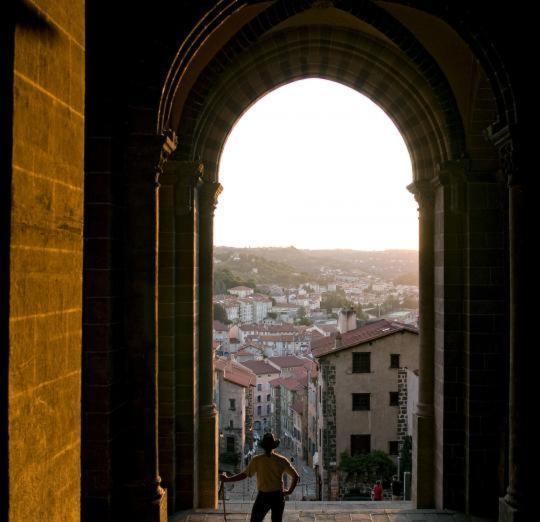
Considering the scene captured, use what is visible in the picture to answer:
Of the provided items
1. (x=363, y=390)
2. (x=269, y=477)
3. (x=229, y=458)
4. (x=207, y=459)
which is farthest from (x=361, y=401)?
(x=269, y=477)

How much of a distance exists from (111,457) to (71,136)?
3994mm

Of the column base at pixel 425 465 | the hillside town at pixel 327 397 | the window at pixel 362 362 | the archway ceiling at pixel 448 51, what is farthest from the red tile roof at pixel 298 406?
the archway ceiling at pixel 448 51

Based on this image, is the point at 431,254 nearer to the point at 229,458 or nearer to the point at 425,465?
the point at 425,465

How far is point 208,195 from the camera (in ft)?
28.6

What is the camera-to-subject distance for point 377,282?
14812 cm

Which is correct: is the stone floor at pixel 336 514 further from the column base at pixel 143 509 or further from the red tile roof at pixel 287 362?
the red tile roof at pixel 287 362

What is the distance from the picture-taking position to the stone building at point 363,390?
23938mm

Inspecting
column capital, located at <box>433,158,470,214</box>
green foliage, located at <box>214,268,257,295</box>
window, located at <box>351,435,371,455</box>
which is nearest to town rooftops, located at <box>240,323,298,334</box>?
green foliage, located at <box>214,268,257,295</box>

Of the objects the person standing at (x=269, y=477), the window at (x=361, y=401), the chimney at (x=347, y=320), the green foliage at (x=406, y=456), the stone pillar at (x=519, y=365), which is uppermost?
the stone pillar at (x=519, y=365)

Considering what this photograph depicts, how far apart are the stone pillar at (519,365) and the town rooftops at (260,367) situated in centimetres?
5189

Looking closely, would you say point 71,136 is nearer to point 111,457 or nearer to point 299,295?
point 111,457

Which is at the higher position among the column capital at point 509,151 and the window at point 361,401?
the column capital at point 509,151

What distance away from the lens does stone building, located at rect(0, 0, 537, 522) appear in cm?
213

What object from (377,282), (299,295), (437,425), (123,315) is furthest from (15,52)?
(377,282)
